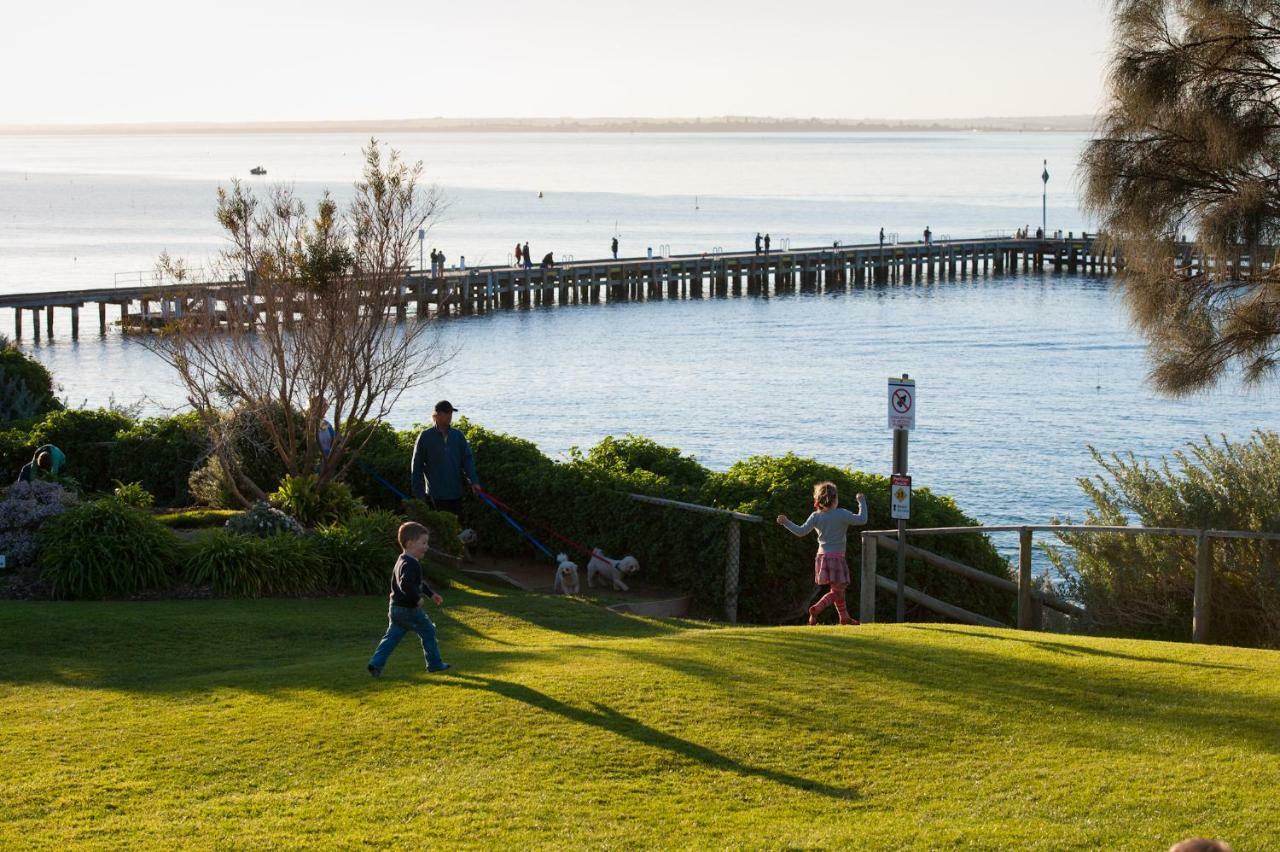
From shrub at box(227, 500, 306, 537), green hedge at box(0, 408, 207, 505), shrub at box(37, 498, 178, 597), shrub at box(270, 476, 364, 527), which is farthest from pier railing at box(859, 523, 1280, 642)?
green hedge at box(0, 408, 207, 505)

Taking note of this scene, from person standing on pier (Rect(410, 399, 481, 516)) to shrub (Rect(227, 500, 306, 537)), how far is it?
144cm

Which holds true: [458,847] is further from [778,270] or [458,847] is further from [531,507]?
[778,270]

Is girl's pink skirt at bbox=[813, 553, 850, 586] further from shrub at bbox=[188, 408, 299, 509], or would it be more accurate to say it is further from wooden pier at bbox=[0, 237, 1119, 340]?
wooden pier at bbox=[0, 237, 1119, 340]

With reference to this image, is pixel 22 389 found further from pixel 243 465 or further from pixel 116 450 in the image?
pixel 243 465

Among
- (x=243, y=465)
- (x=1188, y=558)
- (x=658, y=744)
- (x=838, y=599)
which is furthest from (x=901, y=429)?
(x=243, y=465)

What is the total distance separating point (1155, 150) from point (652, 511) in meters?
7.01

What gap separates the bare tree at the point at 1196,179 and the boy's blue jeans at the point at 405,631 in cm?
968

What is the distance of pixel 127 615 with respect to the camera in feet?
45.9

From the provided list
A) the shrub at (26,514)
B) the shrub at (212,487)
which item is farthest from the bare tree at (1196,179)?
the shrub at (26,514)

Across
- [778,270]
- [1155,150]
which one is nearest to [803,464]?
[1155,150]

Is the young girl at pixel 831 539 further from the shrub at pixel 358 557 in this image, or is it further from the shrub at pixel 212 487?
the shrub at pixel 212 487

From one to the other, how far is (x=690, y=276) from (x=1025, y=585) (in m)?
74.8

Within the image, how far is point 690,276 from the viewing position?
88.8m

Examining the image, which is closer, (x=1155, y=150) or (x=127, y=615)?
(x=127, y=615)
